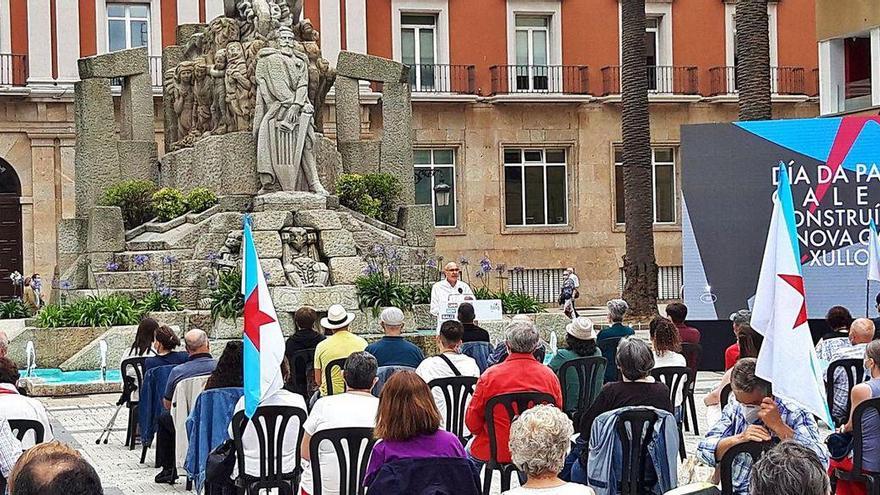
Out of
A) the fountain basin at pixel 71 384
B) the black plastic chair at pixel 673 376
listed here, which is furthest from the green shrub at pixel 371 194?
the black plastic chair at pixel 673 376

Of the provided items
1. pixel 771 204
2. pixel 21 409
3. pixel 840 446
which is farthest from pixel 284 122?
pixel 840 446

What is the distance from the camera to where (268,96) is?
824 inches

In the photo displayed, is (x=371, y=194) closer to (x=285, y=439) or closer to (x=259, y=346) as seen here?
Answer: (x=285, y=439)

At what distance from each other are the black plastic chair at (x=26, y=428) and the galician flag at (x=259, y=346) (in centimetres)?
105

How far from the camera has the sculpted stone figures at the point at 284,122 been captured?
20.8 metres

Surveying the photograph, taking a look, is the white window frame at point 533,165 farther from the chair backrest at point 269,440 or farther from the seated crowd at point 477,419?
the chair backrest at point 269,440

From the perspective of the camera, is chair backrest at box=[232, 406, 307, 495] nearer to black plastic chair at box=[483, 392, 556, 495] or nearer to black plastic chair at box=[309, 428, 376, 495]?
black plastic chair at box=[309, 428, 376, 495]

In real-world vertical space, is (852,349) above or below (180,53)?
below

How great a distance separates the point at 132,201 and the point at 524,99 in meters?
17.8

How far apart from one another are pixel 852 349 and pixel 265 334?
14.1ft

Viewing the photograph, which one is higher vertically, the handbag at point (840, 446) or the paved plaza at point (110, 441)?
the handbag at point (840, 446)

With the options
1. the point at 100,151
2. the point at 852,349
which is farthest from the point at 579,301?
the point at 852,349

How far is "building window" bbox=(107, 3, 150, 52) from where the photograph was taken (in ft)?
120

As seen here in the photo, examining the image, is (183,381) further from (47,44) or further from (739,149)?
(47,44)
